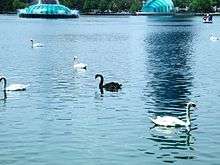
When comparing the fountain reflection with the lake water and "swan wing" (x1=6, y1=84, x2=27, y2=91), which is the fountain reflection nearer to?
the lake water

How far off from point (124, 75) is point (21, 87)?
13.6 m

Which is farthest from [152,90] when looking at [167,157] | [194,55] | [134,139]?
[194,55]

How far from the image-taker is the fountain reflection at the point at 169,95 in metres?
30.0

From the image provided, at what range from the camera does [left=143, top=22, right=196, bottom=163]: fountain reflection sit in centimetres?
3005

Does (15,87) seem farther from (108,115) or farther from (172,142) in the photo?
(172,142)

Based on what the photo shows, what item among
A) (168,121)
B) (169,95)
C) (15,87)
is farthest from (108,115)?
(15,87)

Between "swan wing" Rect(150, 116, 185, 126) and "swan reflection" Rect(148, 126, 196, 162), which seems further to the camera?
"swan wing" Rect(150, 116, 185, 126)

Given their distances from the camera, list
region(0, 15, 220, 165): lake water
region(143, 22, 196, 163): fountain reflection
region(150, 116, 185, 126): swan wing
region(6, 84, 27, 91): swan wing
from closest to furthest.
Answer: region(0, 15, 220, 165): lake water
region(143, 22, 196, 163): fountain reflection
region(150, 116, 185, 126): swan wing
region(6, 84, 27, 91): swan wing

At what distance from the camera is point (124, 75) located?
58.5 meters

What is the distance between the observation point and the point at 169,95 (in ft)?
Answer: 150

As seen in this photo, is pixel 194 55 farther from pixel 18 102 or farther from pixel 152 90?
pixel 18 102

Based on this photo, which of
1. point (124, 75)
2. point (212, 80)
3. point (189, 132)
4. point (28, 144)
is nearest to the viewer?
point (28, 144)

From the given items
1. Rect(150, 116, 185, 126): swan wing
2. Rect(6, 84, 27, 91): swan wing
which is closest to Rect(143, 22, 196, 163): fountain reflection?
Rect(150, 116, 185, 126): swan wing

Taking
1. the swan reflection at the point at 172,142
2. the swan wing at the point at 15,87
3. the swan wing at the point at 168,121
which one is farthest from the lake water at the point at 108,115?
the swan wing at the point at 15,87
